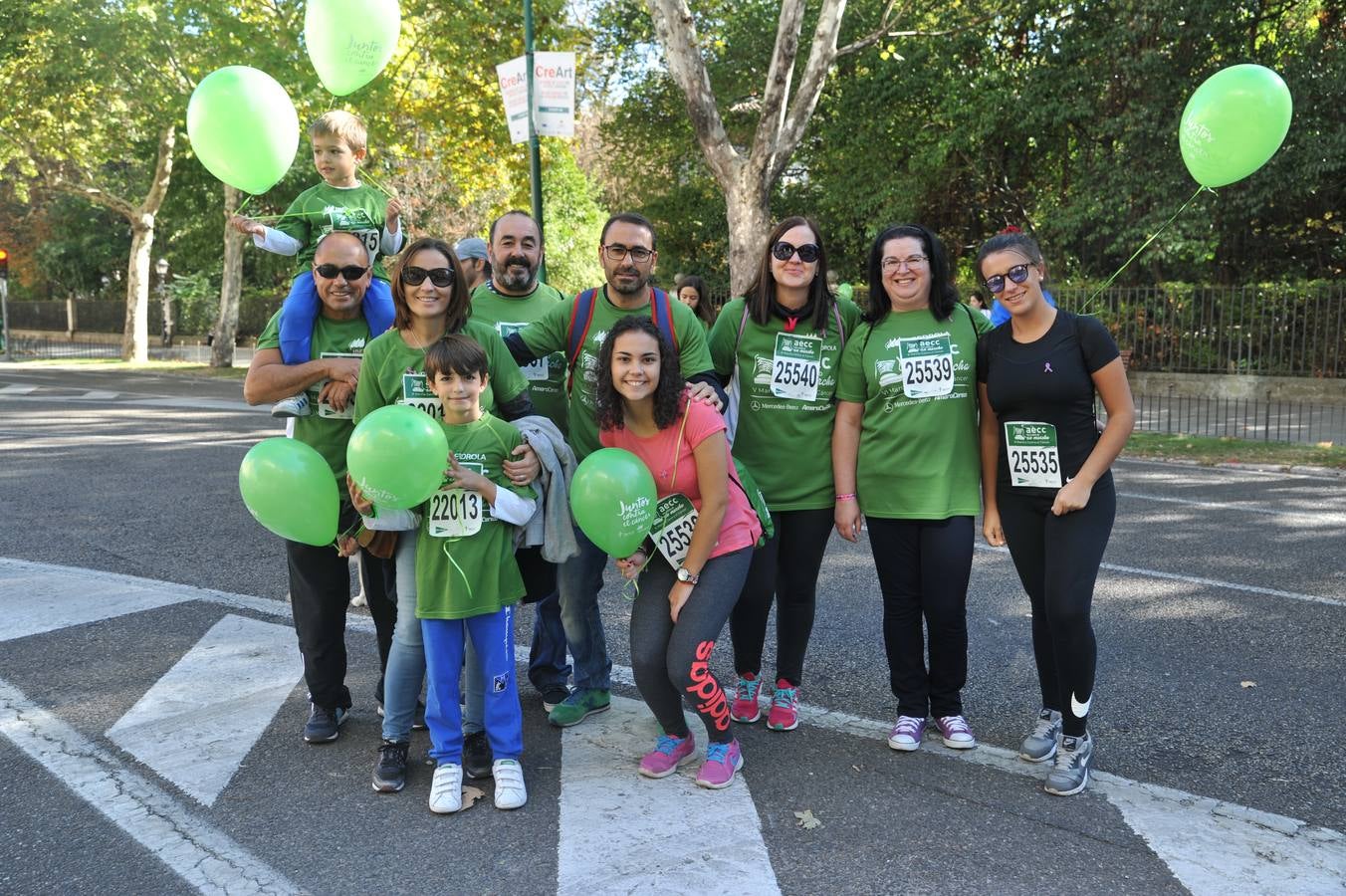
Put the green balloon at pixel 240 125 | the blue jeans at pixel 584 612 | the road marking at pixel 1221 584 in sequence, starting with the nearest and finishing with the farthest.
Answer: the green balloon at pixel 240 125, the blue jeans at pixel 584 612, the road marking at pixel 1221 584

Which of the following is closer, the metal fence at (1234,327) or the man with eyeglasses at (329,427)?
the man with eyeglasses at (329,427)

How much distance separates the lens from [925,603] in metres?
3.95

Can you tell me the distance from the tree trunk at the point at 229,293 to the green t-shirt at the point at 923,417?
2500 centimetres

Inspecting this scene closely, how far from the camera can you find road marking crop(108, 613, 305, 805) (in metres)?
3.87

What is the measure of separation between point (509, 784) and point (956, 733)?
65.1 inches

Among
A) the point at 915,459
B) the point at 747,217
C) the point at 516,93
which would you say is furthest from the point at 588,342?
the point at 747,217

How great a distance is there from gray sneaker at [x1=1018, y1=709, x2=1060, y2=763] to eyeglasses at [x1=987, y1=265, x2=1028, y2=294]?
157 cm

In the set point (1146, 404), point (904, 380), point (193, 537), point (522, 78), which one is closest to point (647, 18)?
point (522, 78)

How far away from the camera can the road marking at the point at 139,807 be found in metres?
3.10

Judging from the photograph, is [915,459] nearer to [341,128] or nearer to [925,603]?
[925,603]

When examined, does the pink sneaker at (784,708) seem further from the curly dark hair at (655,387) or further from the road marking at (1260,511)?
the road marking at (1260,511)

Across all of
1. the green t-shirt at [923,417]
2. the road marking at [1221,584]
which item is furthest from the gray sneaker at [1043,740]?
the road marking at [1221,584]

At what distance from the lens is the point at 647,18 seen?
24.5 m

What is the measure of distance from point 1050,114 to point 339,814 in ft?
64.8
